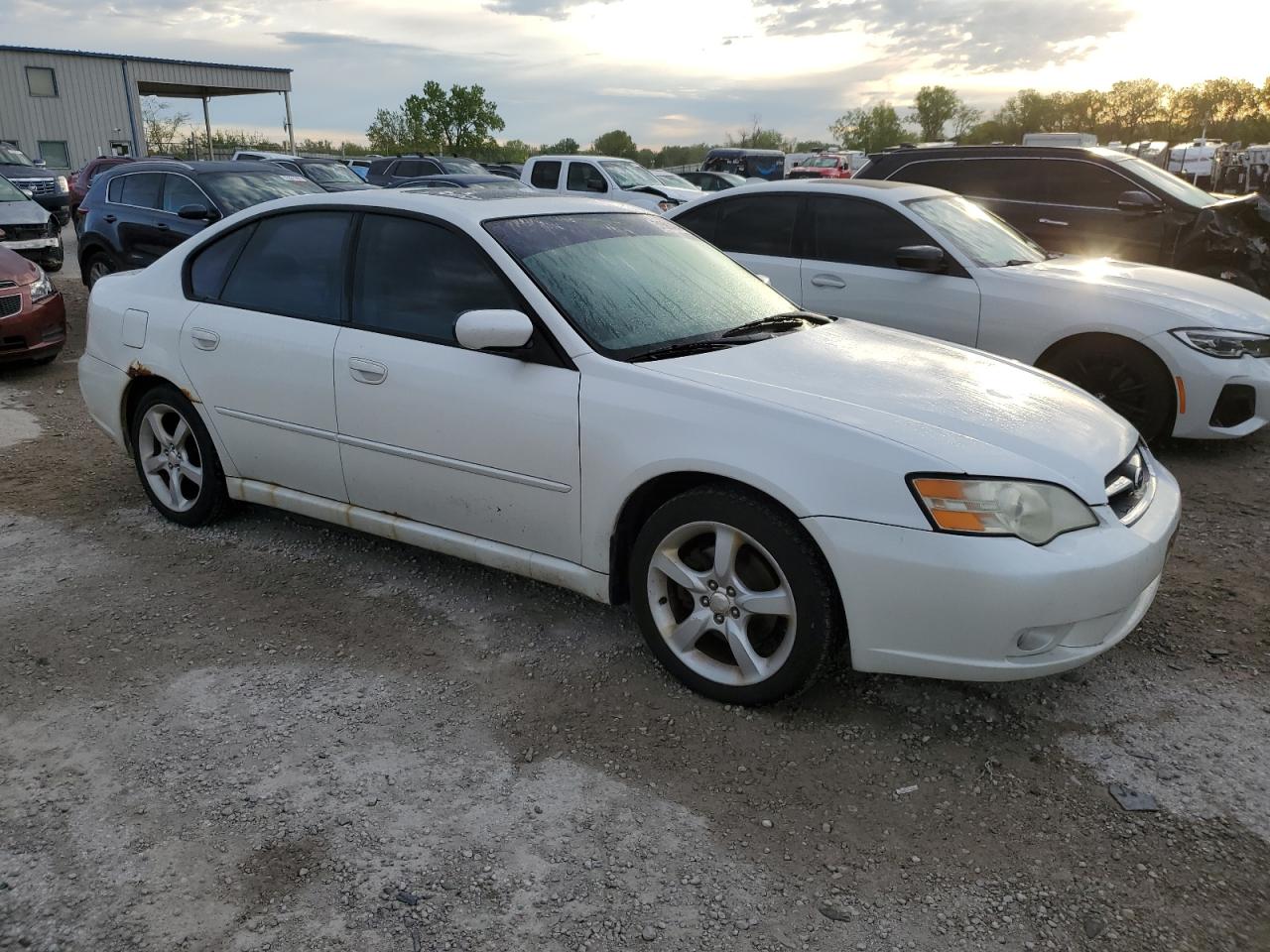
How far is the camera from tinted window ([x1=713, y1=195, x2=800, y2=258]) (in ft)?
21.9

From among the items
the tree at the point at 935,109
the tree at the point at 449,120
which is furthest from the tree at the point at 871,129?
the tree at the point at 449,120

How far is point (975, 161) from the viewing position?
8.39m

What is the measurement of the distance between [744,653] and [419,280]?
187cm

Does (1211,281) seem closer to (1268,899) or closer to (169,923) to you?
(1268,899)

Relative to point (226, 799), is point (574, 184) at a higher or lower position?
higher

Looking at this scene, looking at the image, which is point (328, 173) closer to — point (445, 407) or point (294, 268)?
point (294, 268)

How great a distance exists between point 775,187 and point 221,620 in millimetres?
4749

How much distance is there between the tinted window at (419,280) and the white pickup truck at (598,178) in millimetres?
12733

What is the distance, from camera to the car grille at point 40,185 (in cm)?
1995

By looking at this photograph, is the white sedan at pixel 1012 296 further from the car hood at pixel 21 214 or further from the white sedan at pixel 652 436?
the car hood at pixel 21 214

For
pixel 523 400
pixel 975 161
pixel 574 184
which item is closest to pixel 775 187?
pixel 975 161

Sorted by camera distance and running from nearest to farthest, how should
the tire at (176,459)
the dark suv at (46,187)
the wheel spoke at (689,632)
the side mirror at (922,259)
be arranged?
the wheel spoke at (689,632), the tire at (176,459), the side mirror at (922,259), the dark suv at (46,187)

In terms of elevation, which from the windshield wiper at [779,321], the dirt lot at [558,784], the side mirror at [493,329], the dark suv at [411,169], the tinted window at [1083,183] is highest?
the dark suv at [411,169]

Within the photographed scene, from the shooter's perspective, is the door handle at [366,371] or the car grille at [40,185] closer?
the door handle at [366,371]
